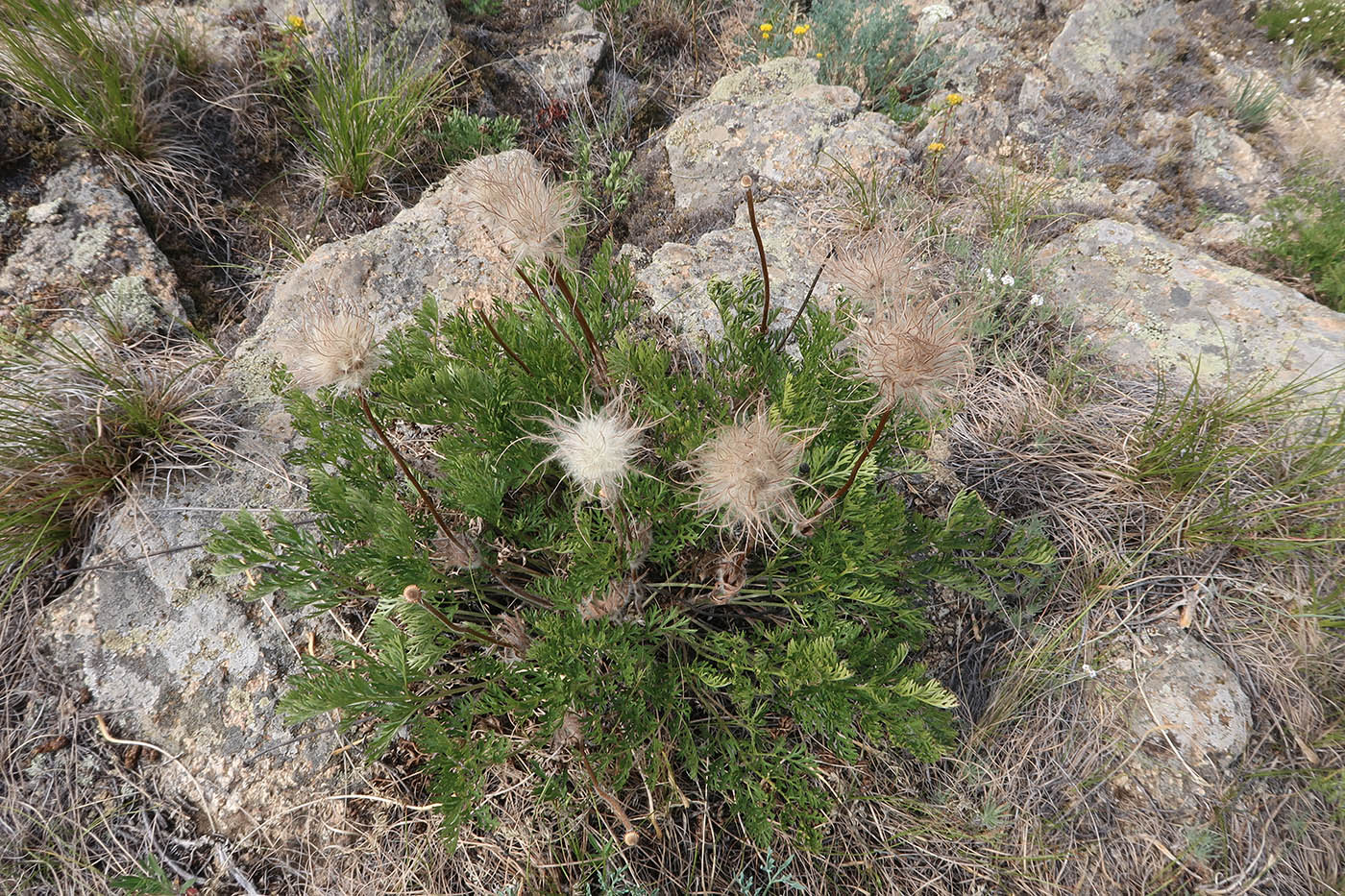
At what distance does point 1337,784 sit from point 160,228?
624 centimetres

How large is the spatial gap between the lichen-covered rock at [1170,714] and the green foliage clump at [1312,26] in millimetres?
5009

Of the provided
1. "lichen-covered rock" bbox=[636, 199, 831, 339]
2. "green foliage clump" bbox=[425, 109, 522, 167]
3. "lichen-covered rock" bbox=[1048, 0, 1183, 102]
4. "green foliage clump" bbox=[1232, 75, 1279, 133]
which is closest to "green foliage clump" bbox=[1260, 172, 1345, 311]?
"green foliage clump" bbox=[1232, 75, 1279, 133]

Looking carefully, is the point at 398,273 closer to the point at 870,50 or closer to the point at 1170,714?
the point at 870,50

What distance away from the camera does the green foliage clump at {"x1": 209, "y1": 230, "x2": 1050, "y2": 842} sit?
2.20 m

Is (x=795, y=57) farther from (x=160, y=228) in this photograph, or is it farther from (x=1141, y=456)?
(x=160, y=228)

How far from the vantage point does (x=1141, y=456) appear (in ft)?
10.5

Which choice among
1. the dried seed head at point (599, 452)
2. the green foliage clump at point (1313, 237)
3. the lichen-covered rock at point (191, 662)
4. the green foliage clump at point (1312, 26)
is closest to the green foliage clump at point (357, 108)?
the lichen-covered rock at point (191, 662)

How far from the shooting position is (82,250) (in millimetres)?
3768

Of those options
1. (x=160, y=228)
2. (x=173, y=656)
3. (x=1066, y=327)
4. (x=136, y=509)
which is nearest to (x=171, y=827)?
(x=173, y=656)

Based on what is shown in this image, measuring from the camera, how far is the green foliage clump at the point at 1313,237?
4000 mm

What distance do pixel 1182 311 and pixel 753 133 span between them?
276 centimetres

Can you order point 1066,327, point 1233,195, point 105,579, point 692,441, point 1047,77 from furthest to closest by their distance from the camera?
1. point 1047,77
2. point 1233,195
3. point 1066,327
4. point 105,579
5. point 692,441

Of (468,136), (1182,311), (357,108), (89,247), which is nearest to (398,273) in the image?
(357,108)

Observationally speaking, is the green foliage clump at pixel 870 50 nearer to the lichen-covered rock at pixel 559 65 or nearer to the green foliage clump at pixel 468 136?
the lichen-covered rock at pixel 559 65
